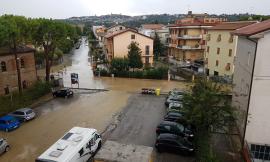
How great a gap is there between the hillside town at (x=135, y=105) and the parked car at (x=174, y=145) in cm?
7

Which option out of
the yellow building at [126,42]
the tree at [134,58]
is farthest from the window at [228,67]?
the yellow building at [126,42]

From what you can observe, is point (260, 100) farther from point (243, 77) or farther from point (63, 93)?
point (63, 93)

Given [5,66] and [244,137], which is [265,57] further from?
[5,66]

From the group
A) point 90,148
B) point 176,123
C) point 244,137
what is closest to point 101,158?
point 90,148

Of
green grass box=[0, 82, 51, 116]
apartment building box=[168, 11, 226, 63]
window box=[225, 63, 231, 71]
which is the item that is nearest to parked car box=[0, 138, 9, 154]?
green grass box=[0, 82, 51, 116]

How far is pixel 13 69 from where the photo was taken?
3119cm

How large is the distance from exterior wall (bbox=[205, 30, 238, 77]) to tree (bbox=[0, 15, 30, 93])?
95.6 feet

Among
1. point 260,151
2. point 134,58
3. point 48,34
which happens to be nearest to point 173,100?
point 260,151

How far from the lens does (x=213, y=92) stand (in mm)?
17109

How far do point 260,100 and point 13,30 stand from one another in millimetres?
25258

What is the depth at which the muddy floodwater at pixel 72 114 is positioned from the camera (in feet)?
62.1

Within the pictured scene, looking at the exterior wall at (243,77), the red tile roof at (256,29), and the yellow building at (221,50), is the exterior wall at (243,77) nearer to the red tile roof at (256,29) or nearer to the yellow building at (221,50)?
the red tile roof at (256,29)

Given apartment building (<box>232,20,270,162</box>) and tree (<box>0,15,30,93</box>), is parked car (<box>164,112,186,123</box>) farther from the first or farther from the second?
tree (<box>0,15,30,93</box>)

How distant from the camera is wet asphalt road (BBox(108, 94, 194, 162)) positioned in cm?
1746
